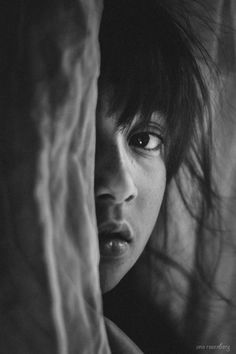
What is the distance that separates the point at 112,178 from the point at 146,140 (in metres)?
0.13

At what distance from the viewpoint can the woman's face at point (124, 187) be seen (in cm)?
53

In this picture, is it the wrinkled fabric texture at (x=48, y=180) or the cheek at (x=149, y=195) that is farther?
the cheek at (x=149, y=195)

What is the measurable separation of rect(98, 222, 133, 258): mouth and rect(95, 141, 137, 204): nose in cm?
4

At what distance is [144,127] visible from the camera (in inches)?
23.9

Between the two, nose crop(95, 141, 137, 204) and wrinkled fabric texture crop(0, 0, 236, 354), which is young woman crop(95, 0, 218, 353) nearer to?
nose crop(95, 141, 137, 204)

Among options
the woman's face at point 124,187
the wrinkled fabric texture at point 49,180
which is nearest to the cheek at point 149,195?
the woman's face at point 124,187

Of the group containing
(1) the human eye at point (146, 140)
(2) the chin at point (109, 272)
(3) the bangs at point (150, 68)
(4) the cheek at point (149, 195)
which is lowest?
(2) the chin at point (109, 272)

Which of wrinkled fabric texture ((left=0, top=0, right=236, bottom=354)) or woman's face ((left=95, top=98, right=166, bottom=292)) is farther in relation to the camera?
woman's face ((left=95, top=98, right=166, bottom=292))

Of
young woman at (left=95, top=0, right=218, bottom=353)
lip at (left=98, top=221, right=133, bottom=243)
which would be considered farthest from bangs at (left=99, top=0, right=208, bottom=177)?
lip at (left=98, top=221, right=133, bottom=243)

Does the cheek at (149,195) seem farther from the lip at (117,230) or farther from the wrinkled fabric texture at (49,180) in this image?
the wrinkled fabric texture at (49,180)

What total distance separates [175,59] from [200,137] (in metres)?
0.14

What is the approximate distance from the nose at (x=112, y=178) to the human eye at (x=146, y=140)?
75 millimetres

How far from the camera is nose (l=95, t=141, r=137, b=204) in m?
0.52

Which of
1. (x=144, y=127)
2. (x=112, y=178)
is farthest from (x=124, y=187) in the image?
(x=144, y=127)
